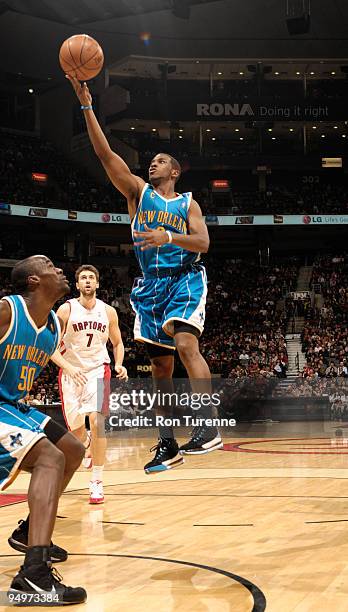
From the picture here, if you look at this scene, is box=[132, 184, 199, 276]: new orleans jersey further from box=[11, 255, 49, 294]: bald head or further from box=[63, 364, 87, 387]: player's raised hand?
box=[11, 255, 49, 294]: bald head

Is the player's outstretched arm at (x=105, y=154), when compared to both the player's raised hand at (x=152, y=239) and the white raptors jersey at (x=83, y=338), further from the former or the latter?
the white raptors jersey at (x=83, y=338)

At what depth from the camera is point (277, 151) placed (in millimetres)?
37562

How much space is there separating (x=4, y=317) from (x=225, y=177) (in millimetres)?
34418

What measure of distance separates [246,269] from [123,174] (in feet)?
91.4

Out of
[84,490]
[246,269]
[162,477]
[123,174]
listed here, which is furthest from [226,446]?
[246,269]

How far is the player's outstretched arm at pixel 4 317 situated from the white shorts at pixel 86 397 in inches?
147

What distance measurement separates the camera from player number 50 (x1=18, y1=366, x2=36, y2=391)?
13.9 feet

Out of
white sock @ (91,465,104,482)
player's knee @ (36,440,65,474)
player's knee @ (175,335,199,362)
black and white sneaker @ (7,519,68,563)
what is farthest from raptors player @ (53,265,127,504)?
player's knee @ (36,440,65,474)

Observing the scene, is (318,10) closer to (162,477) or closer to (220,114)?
(220,114)

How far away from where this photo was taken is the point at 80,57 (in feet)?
17.7

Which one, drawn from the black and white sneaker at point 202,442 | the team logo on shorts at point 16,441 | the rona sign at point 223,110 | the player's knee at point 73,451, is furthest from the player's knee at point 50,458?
the rona sign at point 223,110

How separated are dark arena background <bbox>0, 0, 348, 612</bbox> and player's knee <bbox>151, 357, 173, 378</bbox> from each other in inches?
262

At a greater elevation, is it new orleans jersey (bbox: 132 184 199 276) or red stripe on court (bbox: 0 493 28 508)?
→ new orleans jersey (bbox: 132 184 199 276)

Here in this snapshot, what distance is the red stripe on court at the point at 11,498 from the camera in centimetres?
757
